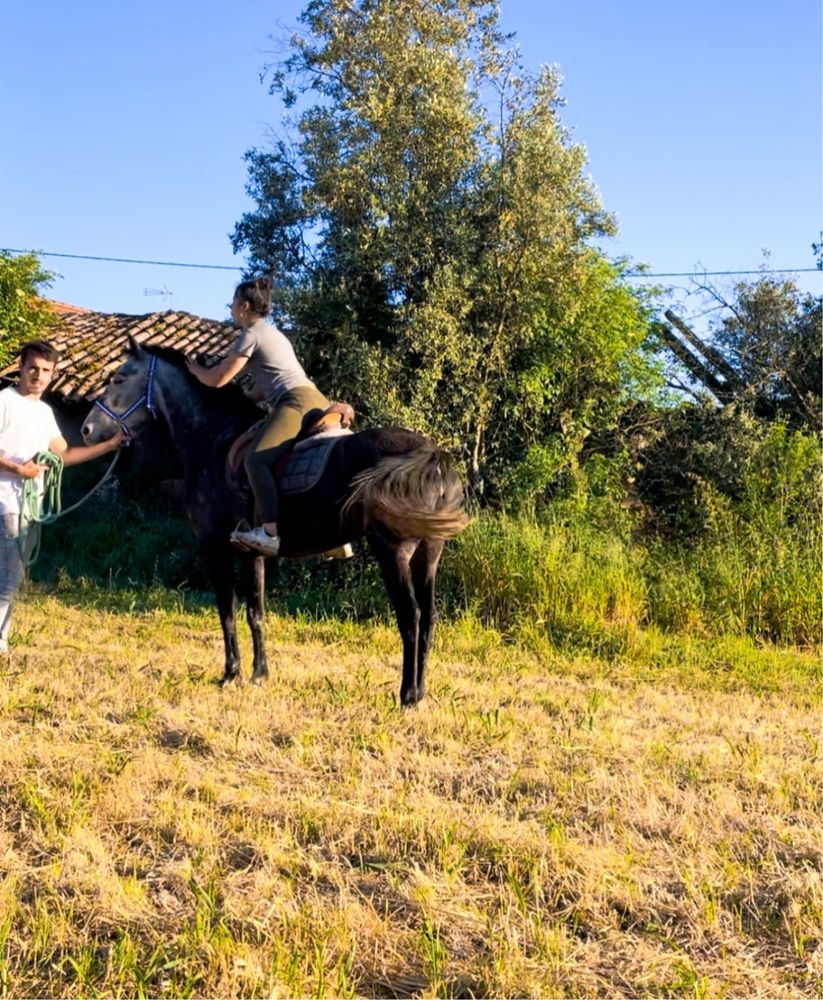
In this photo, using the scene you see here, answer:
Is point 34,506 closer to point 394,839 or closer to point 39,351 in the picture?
point 39,351

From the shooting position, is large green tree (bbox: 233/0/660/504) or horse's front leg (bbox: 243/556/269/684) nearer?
horse's front leg (bbox: 243/556/269/684)

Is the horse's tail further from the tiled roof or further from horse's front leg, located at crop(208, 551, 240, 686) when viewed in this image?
the tiled roof

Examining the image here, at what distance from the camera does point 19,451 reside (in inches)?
249

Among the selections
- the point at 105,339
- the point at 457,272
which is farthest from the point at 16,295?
the point at 457,272

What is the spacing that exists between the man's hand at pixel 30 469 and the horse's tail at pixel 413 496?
7.72 ft

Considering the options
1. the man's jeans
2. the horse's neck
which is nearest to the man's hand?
the man's jeans

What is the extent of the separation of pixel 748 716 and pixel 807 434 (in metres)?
7.59

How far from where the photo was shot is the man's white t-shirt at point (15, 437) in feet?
20.6

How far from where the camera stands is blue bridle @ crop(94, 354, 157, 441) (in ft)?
22.1

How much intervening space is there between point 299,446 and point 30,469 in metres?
1.94

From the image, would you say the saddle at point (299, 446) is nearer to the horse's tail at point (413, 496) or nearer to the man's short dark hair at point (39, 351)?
the horse's tail at point (413, 496)

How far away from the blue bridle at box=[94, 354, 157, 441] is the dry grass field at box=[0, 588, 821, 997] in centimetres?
182

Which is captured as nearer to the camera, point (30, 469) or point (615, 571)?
point (30, 469)

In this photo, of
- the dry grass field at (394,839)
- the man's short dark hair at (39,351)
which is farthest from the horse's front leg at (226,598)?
the man's short dark hair at (39,351)
